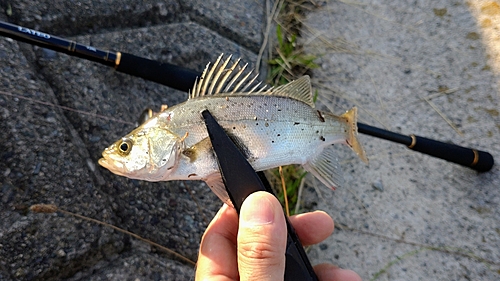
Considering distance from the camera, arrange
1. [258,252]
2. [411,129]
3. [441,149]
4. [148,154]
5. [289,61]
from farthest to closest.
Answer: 1. [289,61]
2. [411,129]
3. [441,149]
4. [148,154]
5. [258,252]

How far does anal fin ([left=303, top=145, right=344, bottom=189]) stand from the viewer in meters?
Result: 1.70

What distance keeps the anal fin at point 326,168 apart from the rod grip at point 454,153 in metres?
0.76

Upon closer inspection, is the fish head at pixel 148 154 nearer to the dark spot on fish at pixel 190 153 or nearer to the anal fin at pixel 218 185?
the dark spot on fish at pixel 190 153

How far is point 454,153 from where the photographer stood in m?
2.40

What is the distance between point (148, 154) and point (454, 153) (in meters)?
1.83

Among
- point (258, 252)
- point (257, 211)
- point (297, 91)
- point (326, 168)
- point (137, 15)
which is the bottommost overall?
point (258, 252)

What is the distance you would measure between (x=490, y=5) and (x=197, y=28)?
2.32 meters

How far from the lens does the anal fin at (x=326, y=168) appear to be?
1.70m

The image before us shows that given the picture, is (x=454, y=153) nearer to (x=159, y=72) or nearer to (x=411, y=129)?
(x=411, y=129)

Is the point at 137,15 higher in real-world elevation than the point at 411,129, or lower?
higher

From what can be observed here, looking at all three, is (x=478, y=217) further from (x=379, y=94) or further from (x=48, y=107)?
(x=48, y=107)

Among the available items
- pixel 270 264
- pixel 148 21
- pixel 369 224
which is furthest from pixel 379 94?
pixel 270 264

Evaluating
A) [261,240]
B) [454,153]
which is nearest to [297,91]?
[261,240]

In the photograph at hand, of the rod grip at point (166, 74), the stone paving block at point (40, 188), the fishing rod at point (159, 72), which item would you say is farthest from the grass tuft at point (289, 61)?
the stone paving block at point (40, 188)
